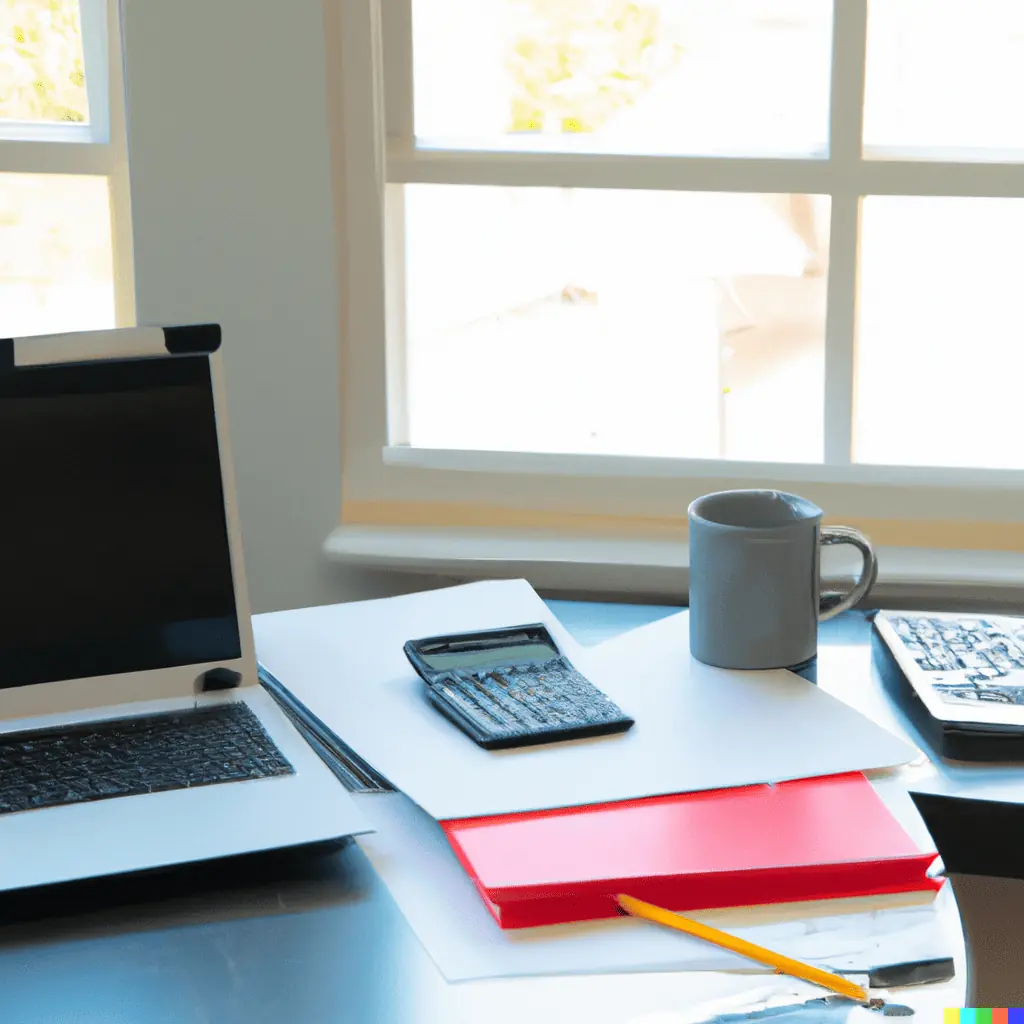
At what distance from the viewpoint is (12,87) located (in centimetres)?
164

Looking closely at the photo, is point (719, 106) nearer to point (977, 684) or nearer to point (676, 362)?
point (676, 362)

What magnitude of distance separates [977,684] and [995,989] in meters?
0.62

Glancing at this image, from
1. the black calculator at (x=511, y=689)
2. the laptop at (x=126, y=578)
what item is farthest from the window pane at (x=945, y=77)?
the laptop at (x=126, y=578)

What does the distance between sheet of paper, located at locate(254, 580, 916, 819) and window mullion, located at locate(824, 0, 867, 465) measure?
0.41 m

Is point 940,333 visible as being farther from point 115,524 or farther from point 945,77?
point 115,524

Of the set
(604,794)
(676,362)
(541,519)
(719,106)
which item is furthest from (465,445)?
(604,794)

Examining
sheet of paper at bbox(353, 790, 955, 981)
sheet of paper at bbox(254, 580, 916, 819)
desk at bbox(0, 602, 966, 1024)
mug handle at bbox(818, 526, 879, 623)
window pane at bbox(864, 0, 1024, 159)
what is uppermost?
window pane at bbox(864, 0, 1024, 159)

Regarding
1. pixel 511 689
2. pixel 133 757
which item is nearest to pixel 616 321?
pixel 511 689

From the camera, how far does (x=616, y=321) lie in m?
1.56

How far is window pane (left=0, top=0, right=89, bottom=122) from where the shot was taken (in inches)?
63.2

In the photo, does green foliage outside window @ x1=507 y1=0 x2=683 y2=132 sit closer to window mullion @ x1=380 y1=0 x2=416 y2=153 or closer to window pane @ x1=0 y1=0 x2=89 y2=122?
window mullion @ x1=380 y1=0 x2=416 y2=153

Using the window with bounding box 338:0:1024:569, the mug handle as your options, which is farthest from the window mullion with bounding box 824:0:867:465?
the mug handle

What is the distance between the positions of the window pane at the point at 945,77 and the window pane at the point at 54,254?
88 cm

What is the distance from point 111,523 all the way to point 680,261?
764 mm
